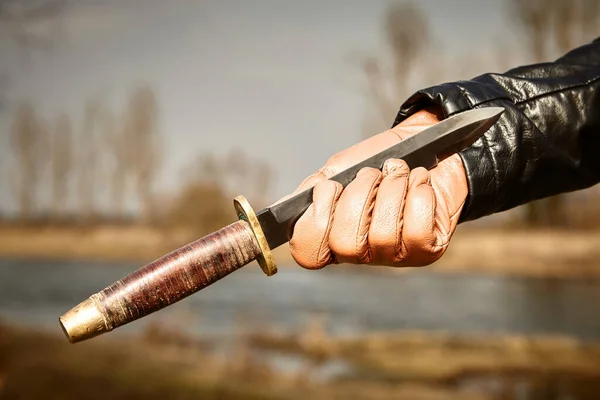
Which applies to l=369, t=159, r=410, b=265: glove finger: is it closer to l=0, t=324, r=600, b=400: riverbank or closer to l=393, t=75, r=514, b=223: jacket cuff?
l=393, t=75, r=514, b=223: jacket cuff

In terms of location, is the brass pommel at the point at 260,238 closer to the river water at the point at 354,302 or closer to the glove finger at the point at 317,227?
the glove finger at the point at 317,227

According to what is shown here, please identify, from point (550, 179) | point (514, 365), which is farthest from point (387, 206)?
point (514, 365)

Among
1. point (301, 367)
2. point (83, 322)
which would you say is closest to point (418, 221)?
point (83, 322)

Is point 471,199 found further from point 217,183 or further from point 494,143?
point 217,183

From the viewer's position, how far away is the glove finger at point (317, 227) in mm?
799

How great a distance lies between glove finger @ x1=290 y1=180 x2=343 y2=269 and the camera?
80 cm

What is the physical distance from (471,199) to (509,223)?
3.68 meters

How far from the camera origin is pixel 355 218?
792 mm

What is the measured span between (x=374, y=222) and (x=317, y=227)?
3.1 inches

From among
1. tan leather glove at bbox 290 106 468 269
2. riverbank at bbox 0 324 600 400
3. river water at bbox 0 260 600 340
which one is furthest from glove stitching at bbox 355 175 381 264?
river water at bbox 0 260 600 340

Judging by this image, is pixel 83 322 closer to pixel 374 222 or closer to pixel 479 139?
pixel 374 222

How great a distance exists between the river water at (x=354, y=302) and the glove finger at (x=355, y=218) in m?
3.56

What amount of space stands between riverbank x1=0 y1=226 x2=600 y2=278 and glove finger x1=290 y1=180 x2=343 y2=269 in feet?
11.8

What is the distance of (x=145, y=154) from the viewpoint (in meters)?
4.84
